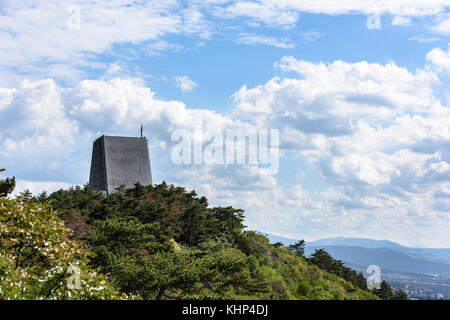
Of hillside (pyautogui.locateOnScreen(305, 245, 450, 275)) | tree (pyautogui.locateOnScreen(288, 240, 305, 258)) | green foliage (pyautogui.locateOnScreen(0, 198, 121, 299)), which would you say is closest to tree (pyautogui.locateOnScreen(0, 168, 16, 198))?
green foliage (pyautogui.locateOnScreen(0, 198, 121, 299))

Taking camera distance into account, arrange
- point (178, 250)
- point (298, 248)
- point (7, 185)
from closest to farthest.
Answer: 1. point (7, 185)
2. point (178, 250)
3. point (298, 248)

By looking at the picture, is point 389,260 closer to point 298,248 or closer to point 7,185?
point 298,248

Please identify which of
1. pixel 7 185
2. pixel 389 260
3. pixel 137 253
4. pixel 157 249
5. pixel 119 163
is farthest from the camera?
pixel 389 260

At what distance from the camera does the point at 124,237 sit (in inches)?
619

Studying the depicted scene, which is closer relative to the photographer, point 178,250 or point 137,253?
point 137,253

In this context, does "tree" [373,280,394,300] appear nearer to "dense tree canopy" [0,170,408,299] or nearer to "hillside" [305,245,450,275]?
"dense tree canopy" [0,170,408,299]

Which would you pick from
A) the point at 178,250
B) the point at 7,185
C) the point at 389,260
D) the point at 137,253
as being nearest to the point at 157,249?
the point at 137,253

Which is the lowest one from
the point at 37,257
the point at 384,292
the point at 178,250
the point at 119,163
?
the point at 384,292

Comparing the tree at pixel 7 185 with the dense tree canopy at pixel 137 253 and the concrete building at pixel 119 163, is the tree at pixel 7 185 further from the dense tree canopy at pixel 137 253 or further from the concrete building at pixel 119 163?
the concrete building at pixel 119 163

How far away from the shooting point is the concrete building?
36.3 metres

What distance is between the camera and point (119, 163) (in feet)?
121

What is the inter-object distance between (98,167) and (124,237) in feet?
75.5
